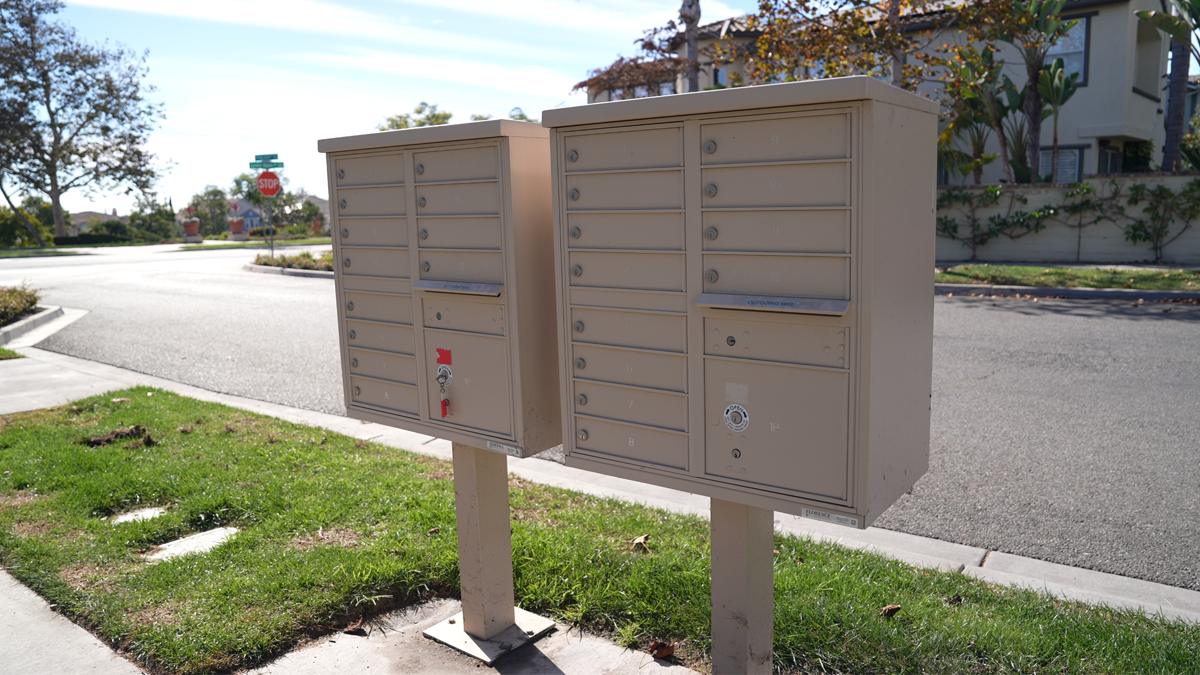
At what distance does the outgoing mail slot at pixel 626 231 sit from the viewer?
2.31 m

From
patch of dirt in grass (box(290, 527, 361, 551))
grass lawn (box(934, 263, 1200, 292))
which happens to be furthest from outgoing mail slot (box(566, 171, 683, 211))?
grass lawn (box(934, 263, 1200, 292))

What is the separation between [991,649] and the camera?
9.66ft

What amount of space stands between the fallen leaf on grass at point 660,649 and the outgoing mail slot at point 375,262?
1594mm

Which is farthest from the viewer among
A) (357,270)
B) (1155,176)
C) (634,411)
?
(1155,176)

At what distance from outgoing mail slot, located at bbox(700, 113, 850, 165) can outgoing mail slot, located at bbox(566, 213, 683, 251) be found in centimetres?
21

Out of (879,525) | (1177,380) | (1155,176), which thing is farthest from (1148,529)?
(1155,176)

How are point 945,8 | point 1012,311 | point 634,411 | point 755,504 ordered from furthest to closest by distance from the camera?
point 945,8, point 1012,311, point 634,411, point 755,504

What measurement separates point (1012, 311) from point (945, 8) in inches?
215

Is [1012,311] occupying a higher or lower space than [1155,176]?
lower

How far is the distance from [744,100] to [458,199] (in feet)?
3.58

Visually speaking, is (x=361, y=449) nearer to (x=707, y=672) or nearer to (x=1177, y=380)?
(x=707, y=672)

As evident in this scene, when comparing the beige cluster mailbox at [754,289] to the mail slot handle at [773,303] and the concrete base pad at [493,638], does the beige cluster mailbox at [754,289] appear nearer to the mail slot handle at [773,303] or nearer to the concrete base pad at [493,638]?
the mail slot handle at [773,303]

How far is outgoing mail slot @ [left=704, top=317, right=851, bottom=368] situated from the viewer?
2.08 m

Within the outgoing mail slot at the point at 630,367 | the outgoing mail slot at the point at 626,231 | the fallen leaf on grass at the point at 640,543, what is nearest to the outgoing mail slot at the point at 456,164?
the outgoing mail slot at the point at 626,231
